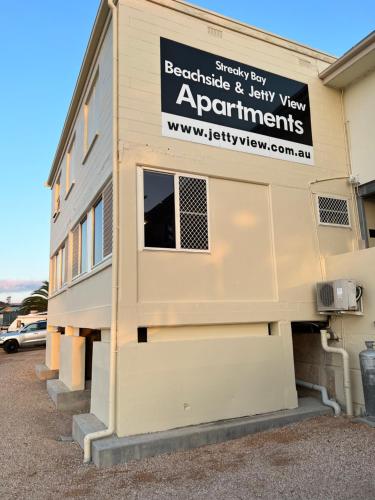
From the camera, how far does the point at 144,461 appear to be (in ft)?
17.4

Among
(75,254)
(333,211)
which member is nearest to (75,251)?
(75,254)

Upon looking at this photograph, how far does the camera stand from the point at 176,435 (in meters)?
5.67

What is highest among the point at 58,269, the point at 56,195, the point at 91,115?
the point at 56,195

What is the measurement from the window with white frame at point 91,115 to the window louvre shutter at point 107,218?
1381 millimetres

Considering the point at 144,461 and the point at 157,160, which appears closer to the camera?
the point at 144,461

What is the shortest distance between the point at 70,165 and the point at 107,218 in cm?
531

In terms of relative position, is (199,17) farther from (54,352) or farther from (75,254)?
(54,352)

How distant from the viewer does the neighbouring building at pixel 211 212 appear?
6215 millimetres

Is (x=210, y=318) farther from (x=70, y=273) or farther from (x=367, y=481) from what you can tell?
(x=70, y=273)

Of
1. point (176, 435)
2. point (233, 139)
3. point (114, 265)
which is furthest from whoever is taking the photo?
point (233, 139)

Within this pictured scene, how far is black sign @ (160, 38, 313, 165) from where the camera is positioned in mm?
7117

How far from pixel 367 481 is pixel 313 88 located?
726 cm

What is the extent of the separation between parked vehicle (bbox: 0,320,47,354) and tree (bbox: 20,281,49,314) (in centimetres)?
1341

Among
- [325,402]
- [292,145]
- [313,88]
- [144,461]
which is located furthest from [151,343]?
[313,88]
